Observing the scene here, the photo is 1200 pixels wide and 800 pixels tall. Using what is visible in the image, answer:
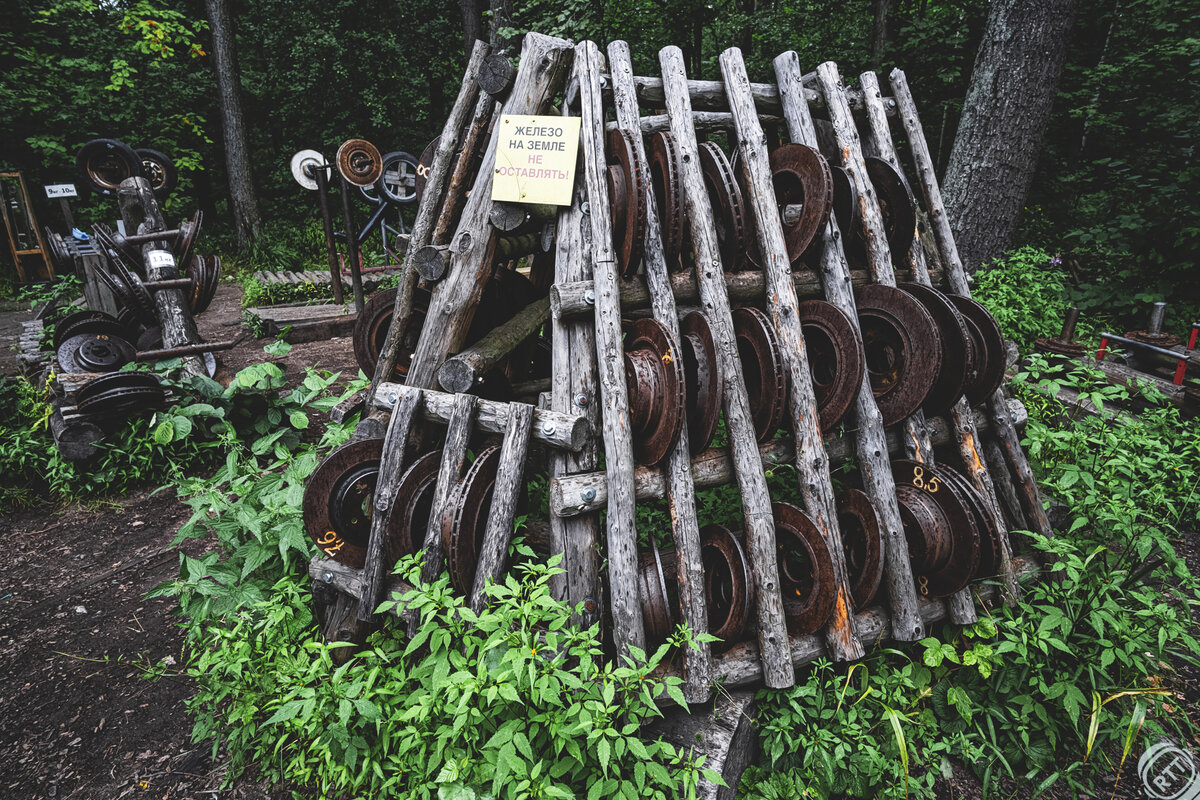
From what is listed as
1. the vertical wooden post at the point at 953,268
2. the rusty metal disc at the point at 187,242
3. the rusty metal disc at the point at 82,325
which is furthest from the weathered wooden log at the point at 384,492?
the rusty metal disc at the point at 187,242

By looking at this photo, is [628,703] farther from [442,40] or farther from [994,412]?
[442,40]

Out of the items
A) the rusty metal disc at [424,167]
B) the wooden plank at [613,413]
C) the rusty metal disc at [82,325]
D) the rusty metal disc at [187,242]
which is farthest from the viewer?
the rusty metal disc at [187,242]

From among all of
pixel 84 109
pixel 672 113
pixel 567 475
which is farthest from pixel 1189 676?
pixel 84 109

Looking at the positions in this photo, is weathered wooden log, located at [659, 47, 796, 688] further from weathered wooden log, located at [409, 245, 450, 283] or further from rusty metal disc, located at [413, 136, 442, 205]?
rusty metal disc, located at [413, 136, 442, 205]

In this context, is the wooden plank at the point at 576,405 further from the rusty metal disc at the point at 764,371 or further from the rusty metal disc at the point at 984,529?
the rusty metal disc at the point at 984,529

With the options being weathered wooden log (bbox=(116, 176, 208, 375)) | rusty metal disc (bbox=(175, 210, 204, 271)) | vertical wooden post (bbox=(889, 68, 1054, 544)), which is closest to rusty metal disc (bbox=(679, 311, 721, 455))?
vertical wooden post (bbox=(889, 68, 1054, 544))

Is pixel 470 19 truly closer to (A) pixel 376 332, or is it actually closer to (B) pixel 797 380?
(A) pixel 376 332

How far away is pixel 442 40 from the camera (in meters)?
17.7

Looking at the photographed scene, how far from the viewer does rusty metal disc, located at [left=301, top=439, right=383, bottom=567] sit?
2650 millimetres

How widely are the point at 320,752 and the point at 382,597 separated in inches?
24.4

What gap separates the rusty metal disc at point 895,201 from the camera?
2.97 metres

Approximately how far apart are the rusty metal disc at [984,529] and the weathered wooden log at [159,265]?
639 centimetres

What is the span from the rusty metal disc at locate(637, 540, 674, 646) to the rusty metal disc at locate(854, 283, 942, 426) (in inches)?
52.1

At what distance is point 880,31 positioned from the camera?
436 inches
